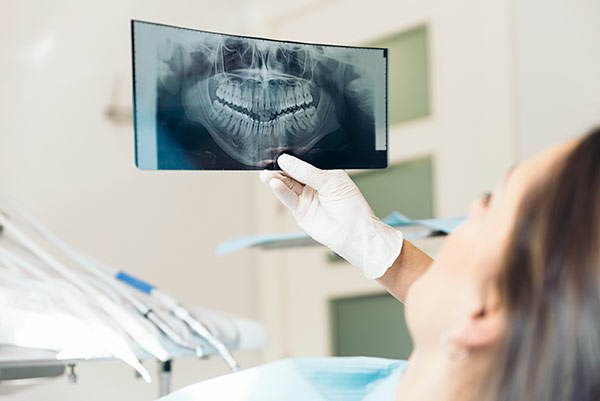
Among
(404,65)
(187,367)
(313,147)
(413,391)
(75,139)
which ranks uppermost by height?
(404,65)

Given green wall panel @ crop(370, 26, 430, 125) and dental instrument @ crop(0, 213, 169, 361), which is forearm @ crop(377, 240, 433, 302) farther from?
green wall panel @ crop(370, 26, 430, 125)

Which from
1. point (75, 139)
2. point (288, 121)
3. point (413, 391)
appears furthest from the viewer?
point (75, 139)

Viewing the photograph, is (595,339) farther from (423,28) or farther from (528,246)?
(423,28)

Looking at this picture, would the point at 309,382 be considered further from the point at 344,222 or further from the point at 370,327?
the point at 370,327

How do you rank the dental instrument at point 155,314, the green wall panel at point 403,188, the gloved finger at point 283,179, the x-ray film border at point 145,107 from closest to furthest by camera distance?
the x-ray film border at point 145,107 → the gloved finger at point 283,179 → the dental instrument at point 155,314 → the green wall panel at point 403,188

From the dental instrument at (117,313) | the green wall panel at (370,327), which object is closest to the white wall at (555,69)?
the green wall panel at (370,327)

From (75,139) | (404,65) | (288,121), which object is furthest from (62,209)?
(288,121)

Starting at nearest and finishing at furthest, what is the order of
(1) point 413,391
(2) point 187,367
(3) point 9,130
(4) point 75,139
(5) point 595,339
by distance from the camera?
(5) point 595,339
(1) point 413,391
(3) point 9,130
(4) point 75,139
(2) point 187,367

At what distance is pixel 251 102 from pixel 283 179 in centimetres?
13

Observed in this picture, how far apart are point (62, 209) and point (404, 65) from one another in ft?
4.40

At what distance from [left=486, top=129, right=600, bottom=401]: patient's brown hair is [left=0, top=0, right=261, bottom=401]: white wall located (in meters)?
2.10

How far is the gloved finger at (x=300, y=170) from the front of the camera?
1.07 meters

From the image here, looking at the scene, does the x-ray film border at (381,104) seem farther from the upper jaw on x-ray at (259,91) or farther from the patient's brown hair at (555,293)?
the patient's brown hair at (555,293)

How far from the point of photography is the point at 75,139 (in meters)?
2.56
